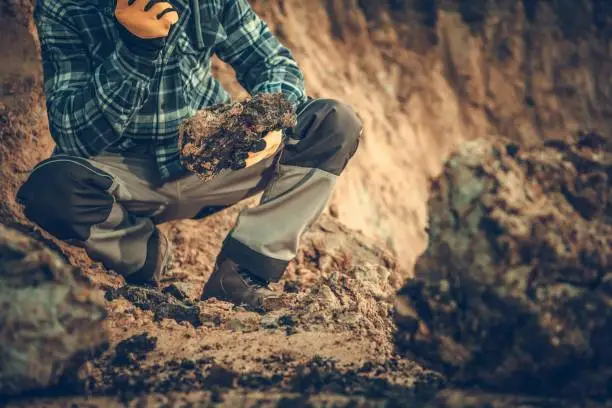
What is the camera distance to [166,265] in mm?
2570

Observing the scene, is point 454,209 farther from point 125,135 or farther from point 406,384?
point 125,135

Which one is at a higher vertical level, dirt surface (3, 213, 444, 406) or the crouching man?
the crouching man

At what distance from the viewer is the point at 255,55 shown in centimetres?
238

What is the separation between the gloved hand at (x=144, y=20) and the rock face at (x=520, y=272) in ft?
2.73

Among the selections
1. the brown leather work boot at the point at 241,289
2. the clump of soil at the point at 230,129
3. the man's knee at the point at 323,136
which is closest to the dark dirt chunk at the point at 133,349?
the brown leather work boot at the point at 241,289

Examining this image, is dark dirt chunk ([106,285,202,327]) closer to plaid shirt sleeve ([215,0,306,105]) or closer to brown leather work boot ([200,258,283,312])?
brown leather work boot ([200,258,283,312])

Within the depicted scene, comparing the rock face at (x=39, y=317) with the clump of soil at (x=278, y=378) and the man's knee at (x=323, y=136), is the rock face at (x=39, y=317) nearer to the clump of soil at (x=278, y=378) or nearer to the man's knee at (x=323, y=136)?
the clump of soil at (x=278, y=378)

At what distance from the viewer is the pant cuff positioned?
2.22 meters

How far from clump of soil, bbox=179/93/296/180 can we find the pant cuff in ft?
0.93

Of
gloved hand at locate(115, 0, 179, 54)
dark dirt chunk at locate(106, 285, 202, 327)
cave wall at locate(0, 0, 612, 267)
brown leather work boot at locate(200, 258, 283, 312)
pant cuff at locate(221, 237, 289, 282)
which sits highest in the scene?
cave wall at locate(0, 0, 612, 267)

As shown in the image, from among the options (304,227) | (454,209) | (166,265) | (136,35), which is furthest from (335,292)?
(136,35)

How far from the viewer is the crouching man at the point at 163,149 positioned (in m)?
2.12

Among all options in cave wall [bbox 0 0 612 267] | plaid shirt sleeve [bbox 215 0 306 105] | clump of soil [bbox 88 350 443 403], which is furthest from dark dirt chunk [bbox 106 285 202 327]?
cave wall [bbox 0 0 612 267]

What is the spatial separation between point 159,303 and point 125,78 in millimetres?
708
